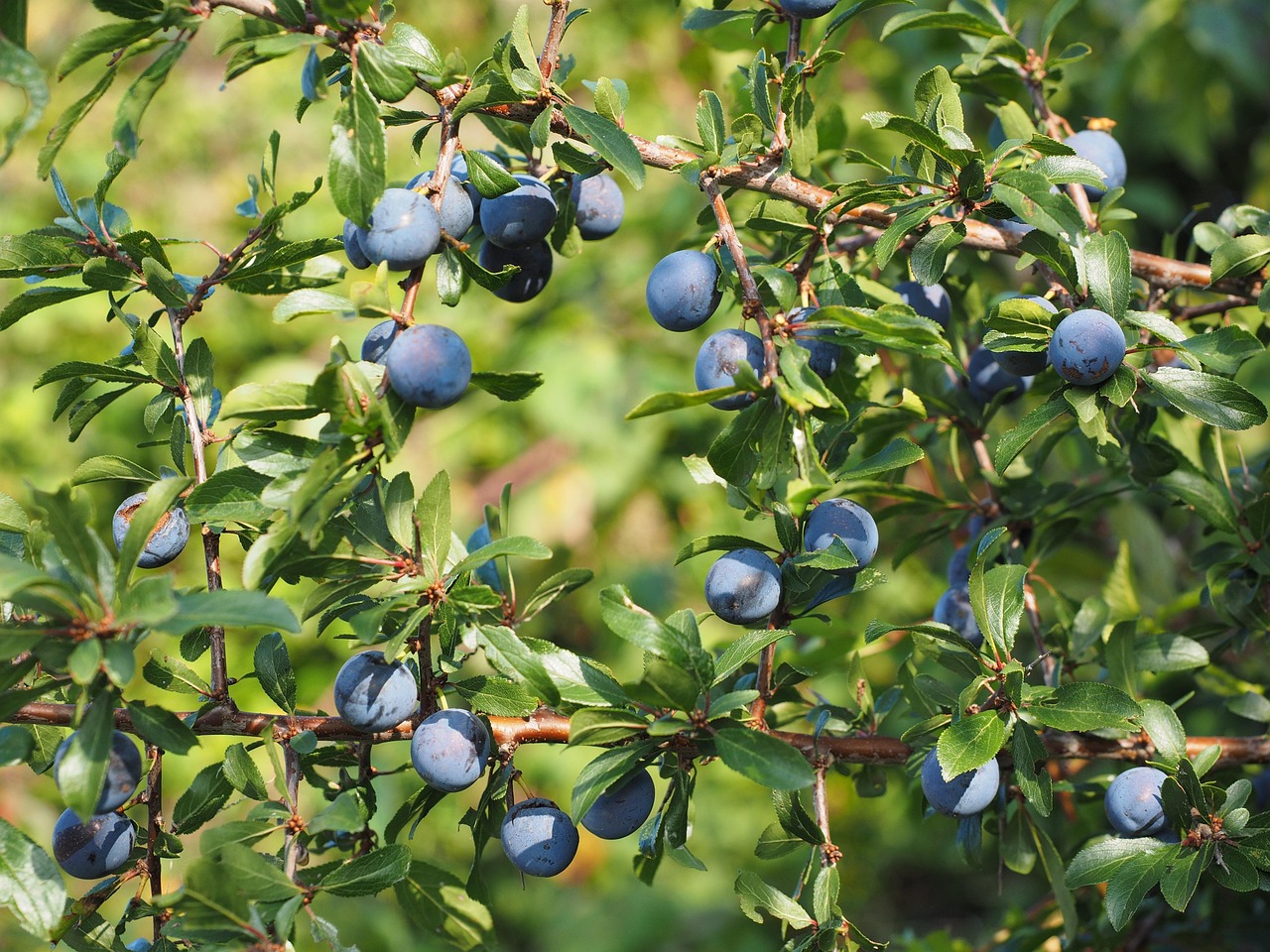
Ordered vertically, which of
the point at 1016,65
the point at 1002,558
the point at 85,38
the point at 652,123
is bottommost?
the point at 652,123

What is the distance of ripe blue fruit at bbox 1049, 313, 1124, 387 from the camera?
668 mm

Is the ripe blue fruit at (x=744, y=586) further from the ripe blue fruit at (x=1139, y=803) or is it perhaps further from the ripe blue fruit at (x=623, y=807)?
the ripe blue fruit at (x=1139, y=803)

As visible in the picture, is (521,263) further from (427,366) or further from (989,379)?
(989,379)

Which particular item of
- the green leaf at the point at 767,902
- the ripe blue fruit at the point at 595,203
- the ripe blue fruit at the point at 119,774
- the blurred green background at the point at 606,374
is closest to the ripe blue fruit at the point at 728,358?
the ripe blue fruit at the point at 595,203

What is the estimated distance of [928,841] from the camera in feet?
7.55

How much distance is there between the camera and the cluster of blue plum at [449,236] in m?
0.61

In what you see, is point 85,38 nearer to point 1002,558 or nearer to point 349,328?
point 1002,558

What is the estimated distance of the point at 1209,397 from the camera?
2.25 feet

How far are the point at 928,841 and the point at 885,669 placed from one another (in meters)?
0.42

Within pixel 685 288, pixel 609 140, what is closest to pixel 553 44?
pixel 609 140

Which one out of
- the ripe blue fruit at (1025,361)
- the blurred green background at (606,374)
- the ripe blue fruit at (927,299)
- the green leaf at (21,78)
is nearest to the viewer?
the green leaf at (21,78)

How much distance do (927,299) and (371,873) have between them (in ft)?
2.04

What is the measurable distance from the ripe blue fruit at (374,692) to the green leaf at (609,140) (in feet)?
1.15

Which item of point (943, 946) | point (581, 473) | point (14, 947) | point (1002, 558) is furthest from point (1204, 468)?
point (14, 947)
